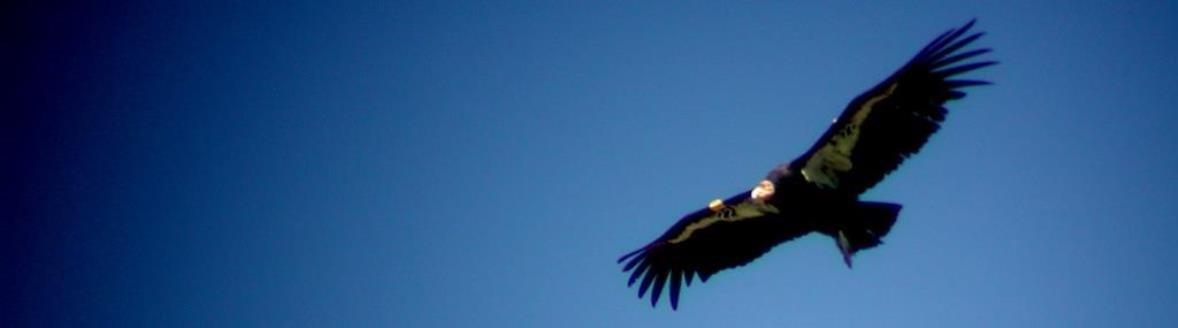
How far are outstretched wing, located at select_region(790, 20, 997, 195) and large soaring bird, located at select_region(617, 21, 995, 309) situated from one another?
0.03 feet

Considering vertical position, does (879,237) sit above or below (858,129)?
below

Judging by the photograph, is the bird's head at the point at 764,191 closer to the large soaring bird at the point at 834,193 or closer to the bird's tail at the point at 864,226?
the large soaring bird at the point at 834,193

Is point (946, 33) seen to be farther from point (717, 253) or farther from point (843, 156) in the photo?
point (717, 253)

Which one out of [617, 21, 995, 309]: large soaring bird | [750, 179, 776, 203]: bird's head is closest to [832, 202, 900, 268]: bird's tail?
[617, 21, 995, 309]: large soaring bird

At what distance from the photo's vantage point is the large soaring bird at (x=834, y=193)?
9.54m

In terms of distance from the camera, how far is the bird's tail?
1030cm

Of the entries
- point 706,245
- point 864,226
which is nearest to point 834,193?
point 864,226

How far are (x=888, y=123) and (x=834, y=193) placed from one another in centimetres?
103

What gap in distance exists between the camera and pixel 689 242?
38.8 feet

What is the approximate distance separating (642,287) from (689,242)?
832 millimetres

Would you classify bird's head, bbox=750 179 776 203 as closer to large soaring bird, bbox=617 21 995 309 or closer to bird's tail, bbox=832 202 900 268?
large soaring bird, bbox=617 21 995 309

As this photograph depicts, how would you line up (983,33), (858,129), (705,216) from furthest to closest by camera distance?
(705,216) → (858,129) → (983,33)

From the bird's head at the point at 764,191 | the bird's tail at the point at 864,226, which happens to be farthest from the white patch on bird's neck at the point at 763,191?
the bird's tail at the point at 864,226

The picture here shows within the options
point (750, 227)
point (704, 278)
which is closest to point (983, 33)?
point (750, 227)
